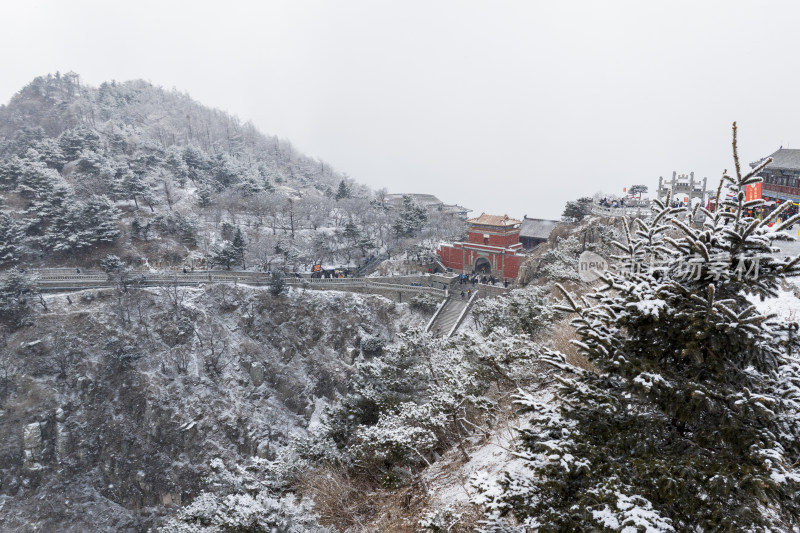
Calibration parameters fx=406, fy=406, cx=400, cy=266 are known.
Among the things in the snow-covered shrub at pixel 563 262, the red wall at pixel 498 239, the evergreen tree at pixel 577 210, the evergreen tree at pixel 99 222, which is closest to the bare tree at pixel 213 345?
the evergreen tree at pixel 99 222

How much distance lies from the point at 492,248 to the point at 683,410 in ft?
88.8

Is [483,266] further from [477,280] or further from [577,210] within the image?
[577,210]

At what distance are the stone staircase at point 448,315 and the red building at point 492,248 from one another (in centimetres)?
441

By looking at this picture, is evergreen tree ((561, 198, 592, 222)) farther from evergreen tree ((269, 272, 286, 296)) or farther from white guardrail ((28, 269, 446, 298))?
evergreen tree ((269, 272, 286, 296))

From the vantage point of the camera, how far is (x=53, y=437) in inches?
814

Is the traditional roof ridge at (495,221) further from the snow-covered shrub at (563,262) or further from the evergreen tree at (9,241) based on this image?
the evergreen tree at (9,241)

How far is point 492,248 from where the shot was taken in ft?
96.7

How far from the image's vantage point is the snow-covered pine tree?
8.75 feet

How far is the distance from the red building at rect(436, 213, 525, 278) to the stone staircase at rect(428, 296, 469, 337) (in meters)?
4.41

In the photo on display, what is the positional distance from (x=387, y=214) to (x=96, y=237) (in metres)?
23.4

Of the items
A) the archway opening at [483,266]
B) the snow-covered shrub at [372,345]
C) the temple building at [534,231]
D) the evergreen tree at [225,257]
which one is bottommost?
the snow-covered shrub at [372,345]

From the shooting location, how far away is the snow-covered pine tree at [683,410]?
8.75ft

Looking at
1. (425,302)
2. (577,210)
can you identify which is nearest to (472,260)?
(425,302)

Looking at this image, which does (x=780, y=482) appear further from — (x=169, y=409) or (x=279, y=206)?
(x=279, y=206)
